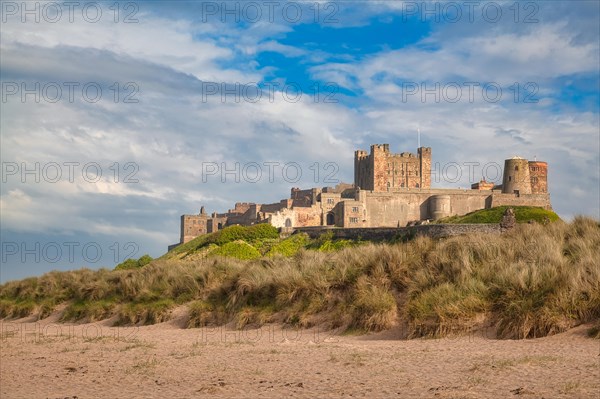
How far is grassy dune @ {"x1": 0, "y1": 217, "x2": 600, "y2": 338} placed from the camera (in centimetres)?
1192

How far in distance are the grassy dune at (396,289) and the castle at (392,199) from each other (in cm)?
3233

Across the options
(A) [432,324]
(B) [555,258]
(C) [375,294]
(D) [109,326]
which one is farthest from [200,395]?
(D) [109,326]

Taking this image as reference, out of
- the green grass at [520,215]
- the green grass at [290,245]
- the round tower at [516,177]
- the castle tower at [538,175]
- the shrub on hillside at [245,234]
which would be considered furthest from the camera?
the castle tower at [538,175]

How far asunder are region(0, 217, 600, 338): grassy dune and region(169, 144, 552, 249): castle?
32335 mm

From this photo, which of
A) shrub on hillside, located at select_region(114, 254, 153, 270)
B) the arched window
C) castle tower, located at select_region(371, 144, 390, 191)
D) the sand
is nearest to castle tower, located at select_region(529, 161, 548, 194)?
castle tower, located at select_region(371, 144, 390, 191)

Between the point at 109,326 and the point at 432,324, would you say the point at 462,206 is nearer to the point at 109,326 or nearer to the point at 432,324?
the point at 109,326

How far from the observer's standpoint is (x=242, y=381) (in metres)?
9.91

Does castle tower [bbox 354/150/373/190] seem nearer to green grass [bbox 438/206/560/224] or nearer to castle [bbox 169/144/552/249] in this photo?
castle [bbox 169/144/552/249]

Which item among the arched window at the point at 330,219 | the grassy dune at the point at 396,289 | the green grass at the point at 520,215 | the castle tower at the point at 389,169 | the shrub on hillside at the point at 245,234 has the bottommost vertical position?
the grassy dune at the point at 396,289

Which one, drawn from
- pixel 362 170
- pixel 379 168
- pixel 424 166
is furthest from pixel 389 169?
pixel 424 166

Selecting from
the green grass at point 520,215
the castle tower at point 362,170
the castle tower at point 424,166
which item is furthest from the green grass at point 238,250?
the castle tower at point 424,166

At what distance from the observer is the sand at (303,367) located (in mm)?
8625

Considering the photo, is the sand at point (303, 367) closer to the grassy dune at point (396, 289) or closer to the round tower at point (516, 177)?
the grassy dune at point (396, 289)

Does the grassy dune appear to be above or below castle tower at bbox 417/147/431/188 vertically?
below
